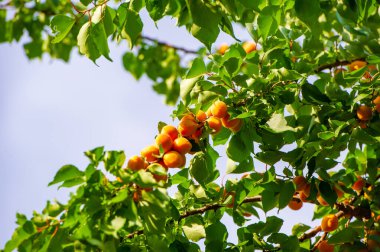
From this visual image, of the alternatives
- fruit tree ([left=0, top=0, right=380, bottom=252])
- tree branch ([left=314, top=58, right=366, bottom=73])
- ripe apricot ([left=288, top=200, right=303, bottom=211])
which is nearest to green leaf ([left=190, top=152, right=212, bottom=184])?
fruit tree ([left=0, top=0, right=380, bottom=252])

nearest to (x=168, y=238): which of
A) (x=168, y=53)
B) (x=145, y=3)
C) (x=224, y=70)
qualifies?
(x=224, y=70)

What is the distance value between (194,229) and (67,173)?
2.30 feet

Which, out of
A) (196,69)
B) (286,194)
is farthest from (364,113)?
(196,69)

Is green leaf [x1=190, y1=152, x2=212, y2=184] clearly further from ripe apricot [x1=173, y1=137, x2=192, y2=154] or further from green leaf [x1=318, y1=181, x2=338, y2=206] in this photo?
green leaf [x1=318, y1=181, x2=338, y2=206]

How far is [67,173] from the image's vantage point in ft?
5.49

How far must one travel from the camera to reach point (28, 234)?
171cm

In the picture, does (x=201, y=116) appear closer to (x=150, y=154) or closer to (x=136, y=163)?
(x=150, y=154)

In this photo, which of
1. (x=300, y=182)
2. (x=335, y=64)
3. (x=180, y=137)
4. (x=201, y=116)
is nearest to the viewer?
(x=180, y=137)

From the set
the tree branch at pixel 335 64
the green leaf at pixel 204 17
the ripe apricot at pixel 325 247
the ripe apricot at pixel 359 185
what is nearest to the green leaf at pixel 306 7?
the green leaf at pixel 204 17

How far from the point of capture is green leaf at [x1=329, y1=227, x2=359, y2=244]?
7.20 feet

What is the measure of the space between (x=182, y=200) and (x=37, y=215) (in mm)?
717

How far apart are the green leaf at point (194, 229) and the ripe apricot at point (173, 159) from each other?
15.6 inches

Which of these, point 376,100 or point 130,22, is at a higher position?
point 130,22

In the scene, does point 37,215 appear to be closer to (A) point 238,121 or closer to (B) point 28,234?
(B) point 28,234
